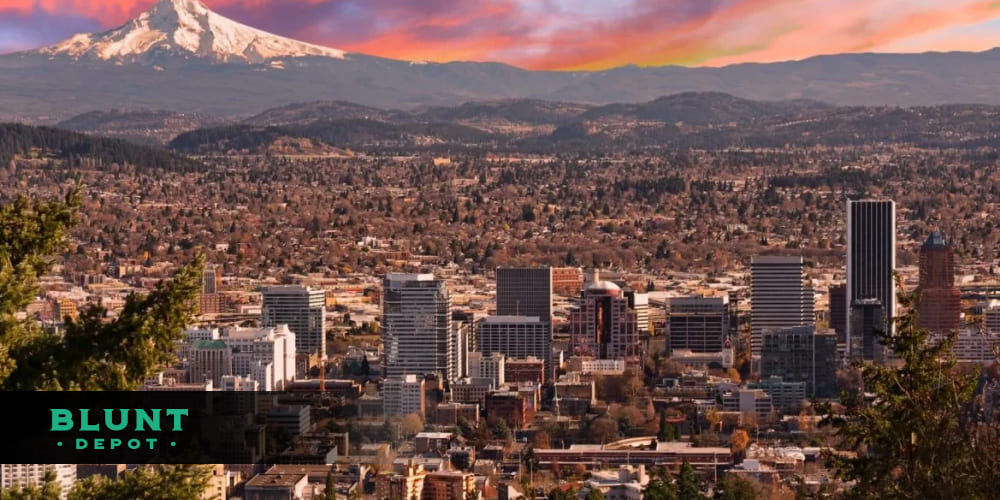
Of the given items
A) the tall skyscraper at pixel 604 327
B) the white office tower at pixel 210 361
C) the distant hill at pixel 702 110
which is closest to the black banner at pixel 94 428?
the white office tower at pixel 210 361

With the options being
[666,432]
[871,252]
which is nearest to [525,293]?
[871,252]

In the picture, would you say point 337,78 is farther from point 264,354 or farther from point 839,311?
point 264,354

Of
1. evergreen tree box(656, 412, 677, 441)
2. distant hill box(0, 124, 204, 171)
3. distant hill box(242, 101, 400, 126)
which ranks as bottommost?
evergreen tree box(656, 412, 677, 441)

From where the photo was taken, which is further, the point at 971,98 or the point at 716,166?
the point at 971,98

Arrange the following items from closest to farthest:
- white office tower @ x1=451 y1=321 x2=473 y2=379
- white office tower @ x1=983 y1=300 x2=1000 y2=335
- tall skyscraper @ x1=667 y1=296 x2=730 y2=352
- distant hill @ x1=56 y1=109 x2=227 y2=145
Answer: white office tower @ x1=451 y1=321 x2=473 y2=379
white office tower @ x1=983 y1=300 x2=1000 y2=335
tall skyscraper @ x1=667 y1=296 x2=730 y2=352
distant hill @ x1=56 y1=109 x2=227 y2=145

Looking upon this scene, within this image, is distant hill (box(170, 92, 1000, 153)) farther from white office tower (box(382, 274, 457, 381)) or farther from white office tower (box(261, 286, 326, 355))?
white office tower (box(382, 274, 457, 381))

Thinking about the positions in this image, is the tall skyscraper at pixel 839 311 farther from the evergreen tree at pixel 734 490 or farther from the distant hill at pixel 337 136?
the distant hill at pixel 337 136

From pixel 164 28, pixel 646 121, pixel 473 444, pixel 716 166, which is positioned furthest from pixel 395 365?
pixel 164 28

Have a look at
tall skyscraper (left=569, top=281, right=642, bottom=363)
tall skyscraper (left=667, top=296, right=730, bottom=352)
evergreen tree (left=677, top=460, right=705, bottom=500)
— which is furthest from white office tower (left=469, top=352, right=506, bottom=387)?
evergreen tree (left=677, top=460, right=705, bottom=500)

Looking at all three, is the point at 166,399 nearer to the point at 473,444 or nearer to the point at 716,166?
the point at 473,444
